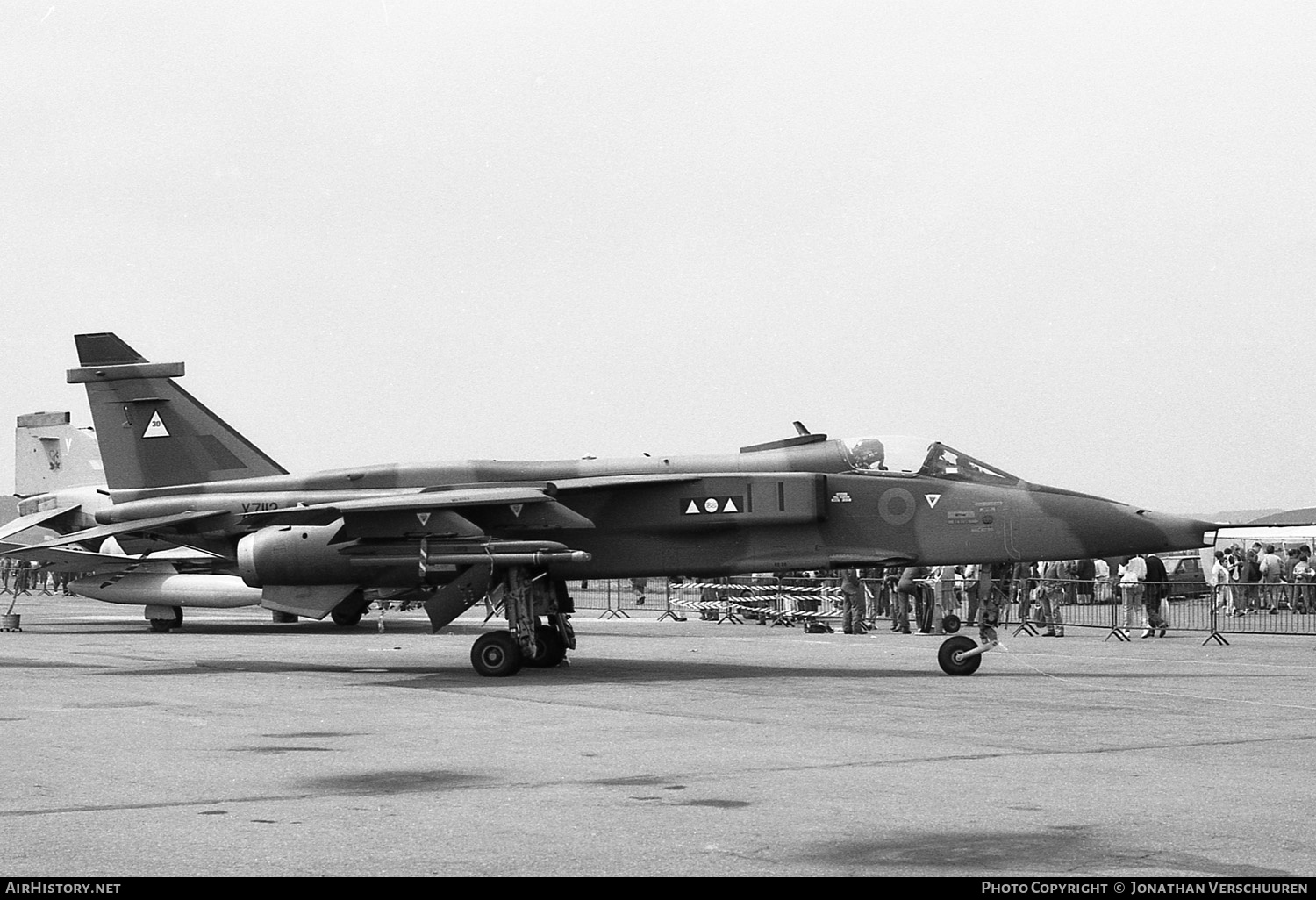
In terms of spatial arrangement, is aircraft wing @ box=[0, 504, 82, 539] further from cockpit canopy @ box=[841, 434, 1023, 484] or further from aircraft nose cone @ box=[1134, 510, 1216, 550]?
aircraft nose cone @ box=[1134, 510, 1216, 550]

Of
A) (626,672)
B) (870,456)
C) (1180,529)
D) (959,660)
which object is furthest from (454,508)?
(1180,529)

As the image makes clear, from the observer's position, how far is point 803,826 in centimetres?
686

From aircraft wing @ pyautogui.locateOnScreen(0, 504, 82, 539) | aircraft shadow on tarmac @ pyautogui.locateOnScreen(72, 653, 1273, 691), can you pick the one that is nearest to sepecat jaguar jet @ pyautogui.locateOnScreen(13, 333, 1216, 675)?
aircraft shadow on tarmac @ pyautogui.locateOnScreen(72, 653, 1273, 691)

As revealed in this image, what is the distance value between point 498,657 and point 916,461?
5148mm

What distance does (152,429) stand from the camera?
19844 millimetres

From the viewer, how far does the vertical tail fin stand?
19.8m

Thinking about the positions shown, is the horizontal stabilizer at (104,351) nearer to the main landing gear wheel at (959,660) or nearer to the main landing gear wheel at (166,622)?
the main landing gear wheel at (166,622)

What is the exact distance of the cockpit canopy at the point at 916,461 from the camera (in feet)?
51.6

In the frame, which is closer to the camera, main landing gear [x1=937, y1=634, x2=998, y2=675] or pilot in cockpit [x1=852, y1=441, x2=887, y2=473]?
main landing gear [x1=937, y1=634, x2=998, y2=675]

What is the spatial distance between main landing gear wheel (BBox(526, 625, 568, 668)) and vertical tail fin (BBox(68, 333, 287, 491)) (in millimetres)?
5083

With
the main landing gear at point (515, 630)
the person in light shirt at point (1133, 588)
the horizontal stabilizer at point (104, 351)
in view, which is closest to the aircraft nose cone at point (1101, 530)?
the main landing gear at point (515, 630)

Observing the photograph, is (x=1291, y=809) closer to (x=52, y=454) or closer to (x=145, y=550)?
(x=145, y=550)

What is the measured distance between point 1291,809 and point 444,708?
24.3 feet

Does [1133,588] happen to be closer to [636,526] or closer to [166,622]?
[636,526]
